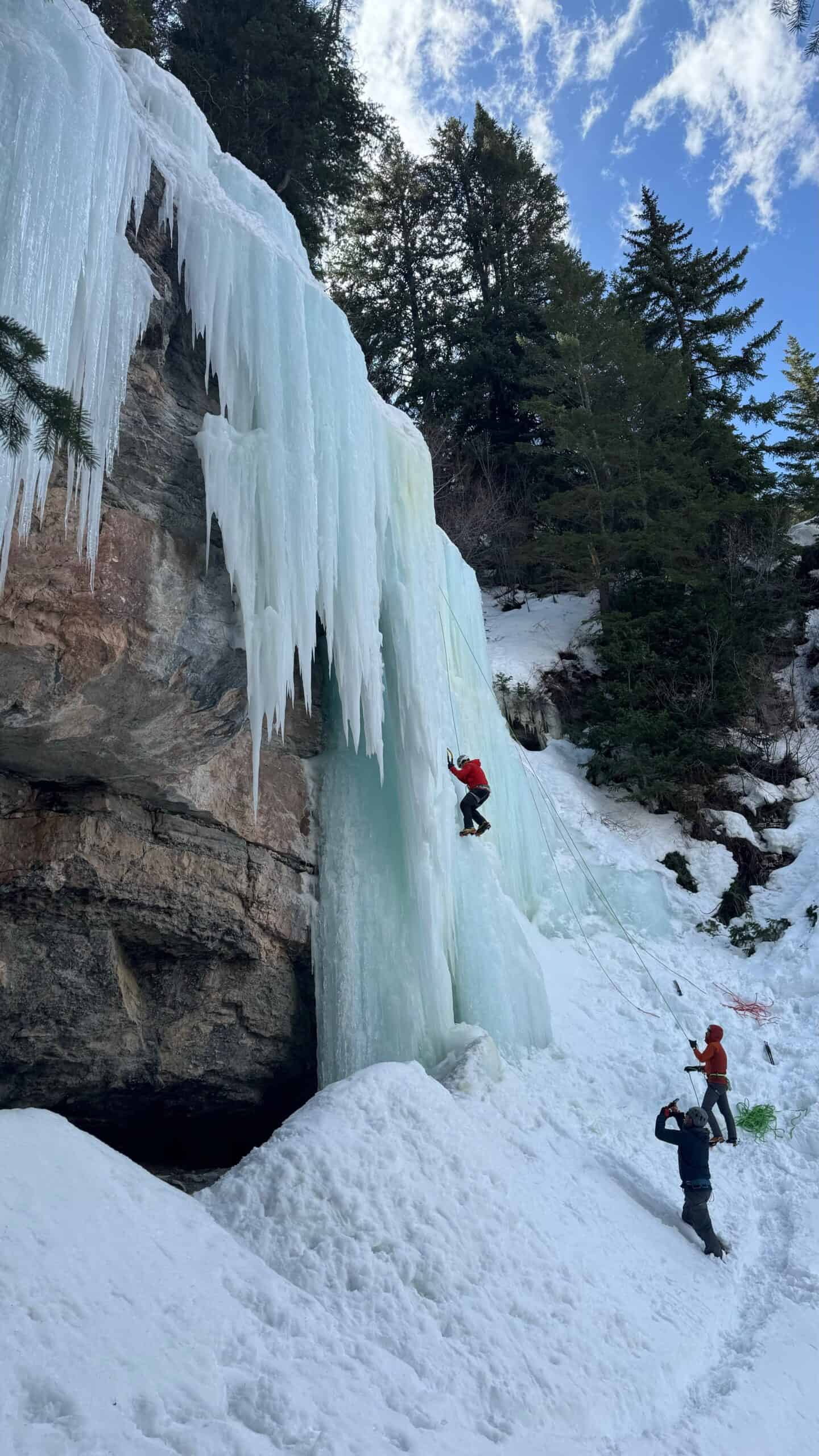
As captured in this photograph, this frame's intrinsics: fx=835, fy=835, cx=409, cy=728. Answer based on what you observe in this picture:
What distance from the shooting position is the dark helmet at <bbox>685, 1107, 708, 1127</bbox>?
4.99 m

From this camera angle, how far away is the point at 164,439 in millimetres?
4398

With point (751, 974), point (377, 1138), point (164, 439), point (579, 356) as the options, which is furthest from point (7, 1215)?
point (579, 356)

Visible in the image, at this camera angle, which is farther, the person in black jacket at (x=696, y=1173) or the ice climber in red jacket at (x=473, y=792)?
the ice climber in red jacket at (x=473, y=792)

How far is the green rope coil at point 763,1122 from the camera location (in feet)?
19.8

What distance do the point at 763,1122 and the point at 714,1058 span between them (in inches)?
26.6

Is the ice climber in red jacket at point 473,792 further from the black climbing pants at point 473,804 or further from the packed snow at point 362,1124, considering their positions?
the packed snow at point 362,1124

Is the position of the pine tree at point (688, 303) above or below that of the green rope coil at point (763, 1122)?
above

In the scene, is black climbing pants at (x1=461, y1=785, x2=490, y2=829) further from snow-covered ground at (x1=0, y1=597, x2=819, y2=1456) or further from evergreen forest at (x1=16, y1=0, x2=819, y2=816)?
evergreen forest at (x1=16, y1=0, x2=819, y2=816)

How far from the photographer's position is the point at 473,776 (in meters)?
7.28

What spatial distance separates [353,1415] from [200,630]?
11.1 ft

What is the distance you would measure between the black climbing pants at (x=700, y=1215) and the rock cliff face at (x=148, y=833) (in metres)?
2.48

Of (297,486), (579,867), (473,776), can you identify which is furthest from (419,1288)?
(579,867)

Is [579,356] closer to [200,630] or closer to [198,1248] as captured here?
[200,630]

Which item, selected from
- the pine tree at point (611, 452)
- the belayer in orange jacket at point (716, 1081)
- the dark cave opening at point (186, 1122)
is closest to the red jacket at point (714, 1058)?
the belayer in orange jacket at point (716, 1081)
